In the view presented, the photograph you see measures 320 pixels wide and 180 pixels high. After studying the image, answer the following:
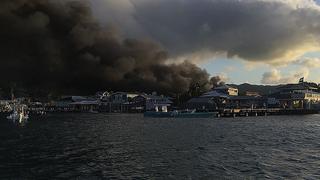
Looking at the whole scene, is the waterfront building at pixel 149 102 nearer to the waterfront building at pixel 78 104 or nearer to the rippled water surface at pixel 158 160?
the waterfront building at pixel 78 104

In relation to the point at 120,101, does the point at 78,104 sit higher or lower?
lower

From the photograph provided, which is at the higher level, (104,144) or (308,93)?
(308,93)

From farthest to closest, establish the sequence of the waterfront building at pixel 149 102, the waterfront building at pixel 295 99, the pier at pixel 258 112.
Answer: the waterfront building at pixel 149 102 < the waterfront building at pixel 295 99 < the pier at pixel 258 112

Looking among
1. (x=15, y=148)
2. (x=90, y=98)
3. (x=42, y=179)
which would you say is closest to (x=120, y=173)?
(x=42, y=179)

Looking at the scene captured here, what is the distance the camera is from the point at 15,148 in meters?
35.5

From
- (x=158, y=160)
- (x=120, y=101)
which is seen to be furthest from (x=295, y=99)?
(x=158, y=160)

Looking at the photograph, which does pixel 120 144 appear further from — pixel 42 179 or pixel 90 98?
pixel 90 98

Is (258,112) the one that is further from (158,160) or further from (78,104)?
(158,160)

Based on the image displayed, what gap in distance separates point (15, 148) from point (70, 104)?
162 meters

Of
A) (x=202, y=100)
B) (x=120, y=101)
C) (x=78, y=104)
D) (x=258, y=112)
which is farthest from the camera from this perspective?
(x=78, y=104)

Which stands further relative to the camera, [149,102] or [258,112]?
[149,102]

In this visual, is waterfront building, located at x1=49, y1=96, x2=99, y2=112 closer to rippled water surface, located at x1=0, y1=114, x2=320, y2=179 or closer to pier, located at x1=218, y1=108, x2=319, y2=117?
pier, located at x1=218, y1=108, x2=319, y2=117

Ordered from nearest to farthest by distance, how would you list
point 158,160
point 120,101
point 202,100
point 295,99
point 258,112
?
point 158,160
point 258,112
point 202,100
point 295,99
point 120,101

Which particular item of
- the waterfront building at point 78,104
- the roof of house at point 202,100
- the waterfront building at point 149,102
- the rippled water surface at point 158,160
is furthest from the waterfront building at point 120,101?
the rippled water surface at point 158,160
